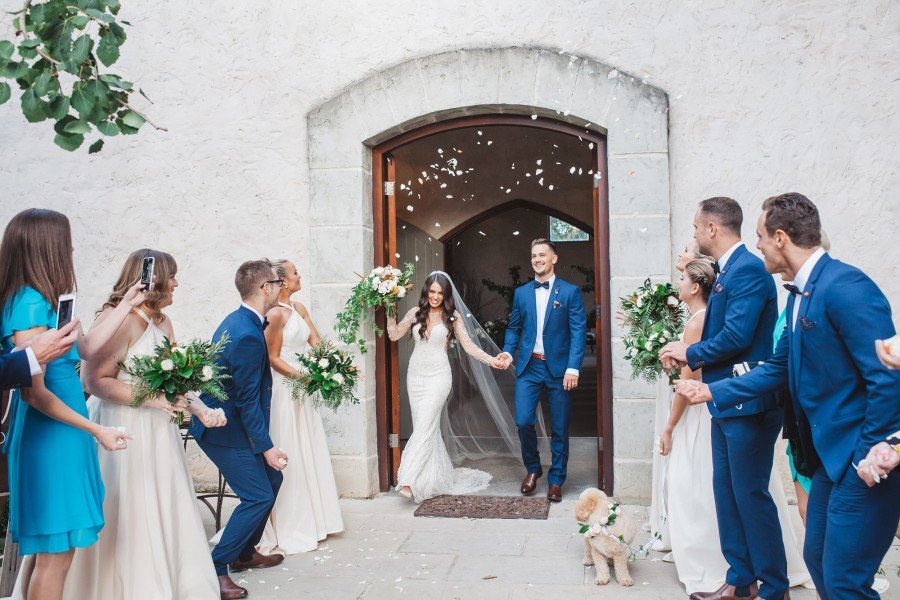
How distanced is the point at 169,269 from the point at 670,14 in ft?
14.0

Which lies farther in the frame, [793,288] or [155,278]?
[155,278]

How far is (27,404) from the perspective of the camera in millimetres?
3471

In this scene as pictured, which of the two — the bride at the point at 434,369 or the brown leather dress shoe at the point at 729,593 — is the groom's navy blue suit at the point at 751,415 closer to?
the brown leather dress shoe at the point at 729,593

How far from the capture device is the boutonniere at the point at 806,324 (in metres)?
2.89

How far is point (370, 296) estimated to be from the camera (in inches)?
252

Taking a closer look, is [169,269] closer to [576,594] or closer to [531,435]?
[576,594]

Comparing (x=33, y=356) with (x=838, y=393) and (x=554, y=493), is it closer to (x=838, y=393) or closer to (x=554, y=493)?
(x=838, y=393)

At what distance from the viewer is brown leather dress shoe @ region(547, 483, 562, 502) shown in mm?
6387

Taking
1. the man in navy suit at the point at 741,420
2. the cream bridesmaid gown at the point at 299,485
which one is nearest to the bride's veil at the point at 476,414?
the cream bridesmaid gown at the point at 299,485

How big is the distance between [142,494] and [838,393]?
10.7 ft

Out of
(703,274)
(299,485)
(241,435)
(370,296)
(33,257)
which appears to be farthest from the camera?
(370,296)

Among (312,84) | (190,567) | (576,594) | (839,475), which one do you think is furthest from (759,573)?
(312,84)

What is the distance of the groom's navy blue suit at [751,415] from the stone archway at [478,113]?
2.15 metres

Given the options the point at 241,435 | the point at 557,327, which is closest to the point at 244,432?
the point at 241,435
